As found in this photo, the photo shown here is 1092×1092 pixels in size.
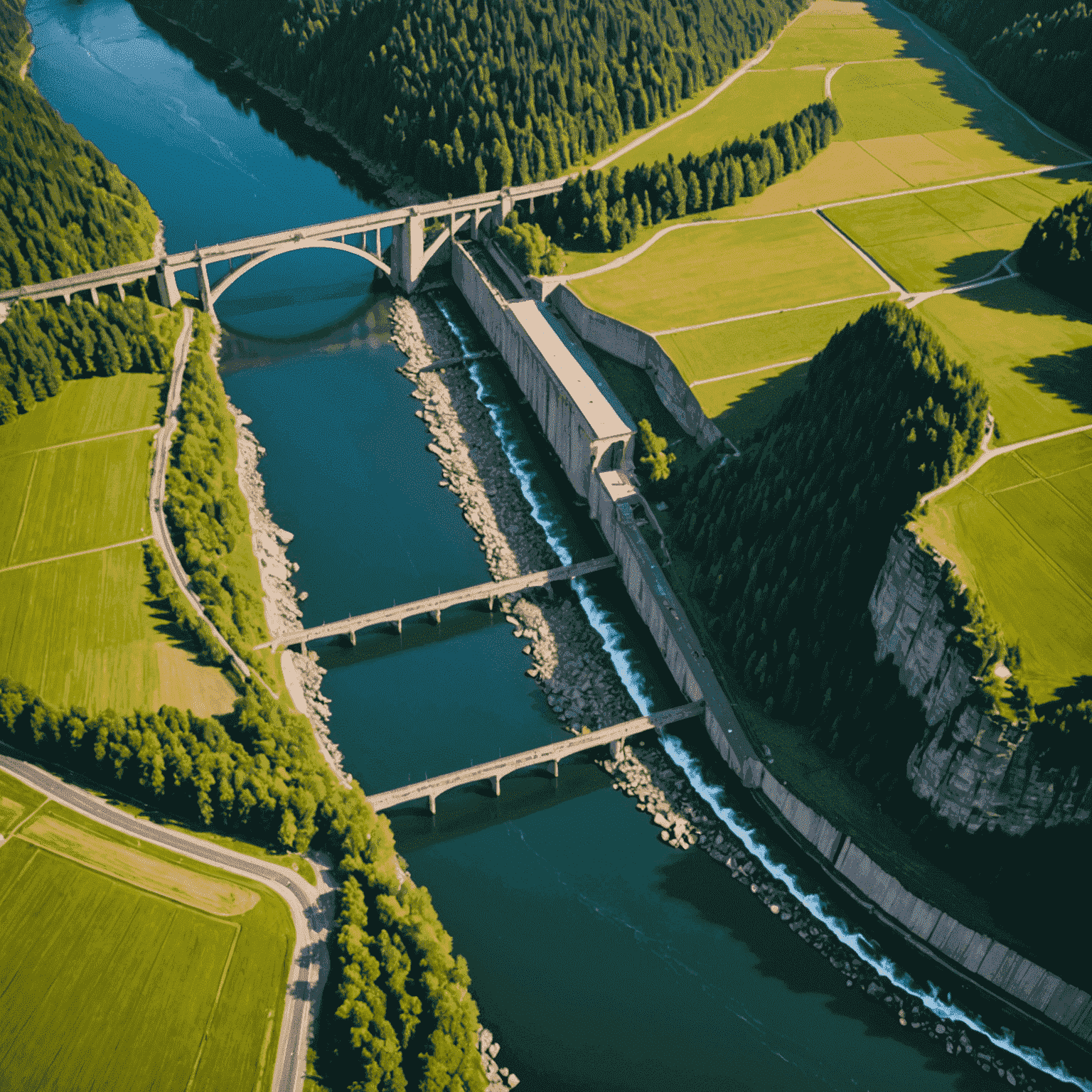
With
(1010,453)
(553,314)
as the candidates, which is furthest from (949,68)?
(1010,453)

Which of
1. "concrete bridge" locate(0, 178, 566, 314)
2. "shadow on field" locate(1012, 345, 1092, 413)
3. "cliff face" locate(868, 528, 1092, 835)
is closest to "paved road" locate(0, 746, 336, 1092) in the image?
"cliff face" locate(868, 528, 1092, 835)

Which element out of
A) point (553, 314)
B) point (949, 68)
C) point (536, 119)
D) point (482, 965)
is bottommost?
point (482, 965)

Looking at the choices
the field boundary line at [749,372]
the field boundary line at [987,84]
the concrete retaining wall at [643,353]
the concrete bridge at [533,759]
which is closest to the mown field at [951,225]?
the field boundary line at [987,84]

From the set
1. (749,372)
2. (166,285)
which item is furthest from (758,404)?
(166,285)

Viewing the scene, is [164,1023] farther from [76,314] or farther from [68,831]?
[76,314]

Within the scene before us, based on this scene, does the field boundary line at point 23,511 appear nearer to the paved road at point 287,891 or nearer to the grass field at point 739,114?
the paved road at point 287,891
